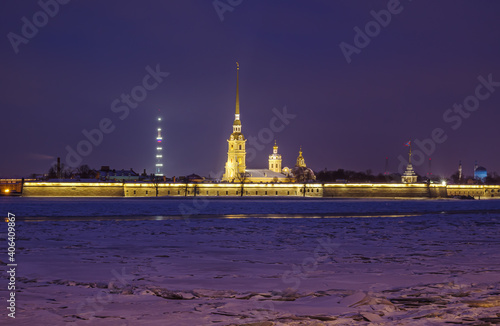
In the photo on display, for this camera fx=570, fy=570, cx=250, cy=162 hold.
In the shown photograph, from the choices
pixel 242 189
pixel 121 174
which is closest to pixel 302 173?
pixel 121 174

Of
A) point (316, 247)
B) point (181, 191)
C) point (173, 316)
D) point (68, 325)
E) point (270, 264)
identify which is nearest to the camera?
point (68, 325)

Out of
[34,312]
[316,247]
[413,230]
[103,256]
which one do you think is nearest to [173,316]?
[34,312]

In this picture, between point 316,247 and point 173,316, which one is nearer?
point 173,316

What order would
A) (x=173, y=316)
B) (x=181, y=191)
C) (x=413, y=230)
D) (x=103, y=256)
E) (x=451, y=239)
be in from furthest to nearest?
(x=181, y=191), (x=413, y=230), (x=451, y=239), (x=103, y=256), (x=173, y=316)

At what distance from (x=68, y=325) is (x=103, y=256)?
7.31 metres

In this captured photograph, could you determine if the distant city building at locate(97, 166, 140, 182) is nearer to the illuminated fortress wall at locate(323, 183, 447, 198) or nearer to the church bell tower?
the church bell tower

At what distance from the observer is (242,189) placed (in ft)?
408

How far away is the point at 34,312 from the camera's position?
8.65 m

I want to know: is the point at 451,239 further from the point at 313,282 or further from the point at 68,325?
the point at 68,325

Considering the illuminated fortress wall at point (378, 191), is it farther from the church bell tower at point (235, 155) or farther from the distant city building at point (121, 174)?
the distant city building at point (121, 174)

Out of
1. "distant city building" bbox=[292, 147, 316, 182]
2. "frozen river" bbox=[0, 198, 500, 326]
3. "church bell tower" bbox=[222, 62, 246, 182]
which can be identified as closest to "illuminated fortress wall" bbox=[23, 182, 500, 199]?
"church bell tower" bbox=[222, 62, 246, 182]

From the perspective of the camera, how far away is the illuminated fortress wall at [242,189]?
118 metres

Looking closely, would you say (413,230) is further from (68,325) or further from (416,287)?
(68,325)

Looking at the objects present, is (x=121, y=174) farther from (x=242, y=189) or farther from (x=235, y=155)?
(x=242, y=189)
